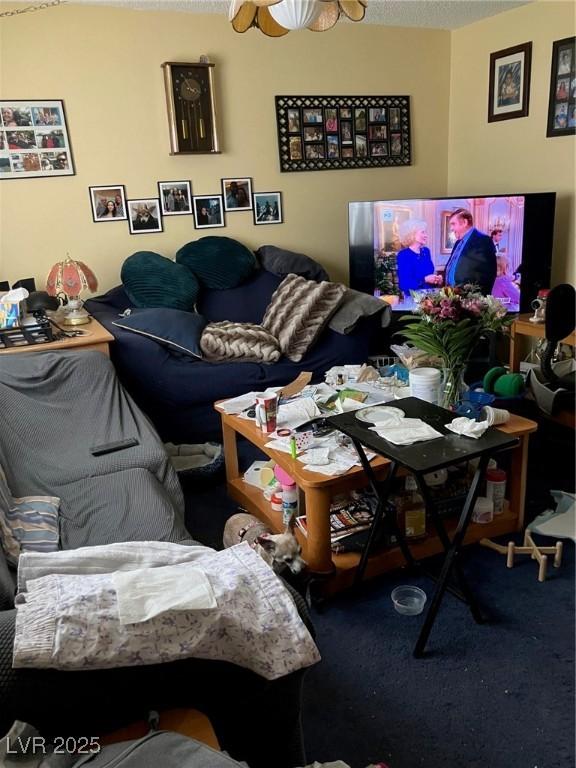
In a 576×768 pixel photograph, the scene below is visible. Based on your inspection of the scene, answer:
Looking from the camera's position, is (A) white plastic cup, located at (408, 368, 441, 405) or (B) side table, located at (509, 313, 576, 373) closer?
(A) white plastic cup, located at (408, 368, 441, 405)

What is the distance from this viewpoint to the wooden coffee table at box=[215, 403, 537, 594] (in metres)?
1.95

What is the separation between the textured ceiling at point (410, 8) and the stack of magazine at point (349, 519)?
2.90 metres

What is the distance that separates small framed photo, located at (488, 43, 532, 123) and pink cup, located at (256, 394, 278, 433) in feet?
9.20

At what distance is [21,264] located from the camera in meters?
3.52

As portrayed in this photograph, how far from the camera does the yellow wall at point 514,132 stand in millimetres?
3631

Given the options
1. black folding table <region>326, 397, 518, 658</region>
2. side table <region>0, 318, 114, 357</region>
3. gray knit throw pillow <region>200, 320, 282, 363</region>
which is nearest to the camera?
black folding table <region>326, 397, 518, 658</region>

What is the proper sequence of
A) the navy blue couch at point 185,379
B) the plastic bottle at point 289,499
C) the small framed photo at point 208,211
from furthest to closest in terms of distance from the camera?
the small framed photo at point 208,211 < the navy blue couch at point 185,379 < the plastic bottle at point 289,499

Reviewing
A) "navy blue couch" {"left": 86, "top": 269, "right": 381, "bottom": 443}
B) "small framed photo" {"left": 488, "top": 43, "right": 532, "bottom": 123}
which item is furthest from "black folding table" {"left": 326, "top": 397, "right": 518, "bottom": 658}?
"small framed photo" {"left": 488, "top": 43, "right": 532, "bottom": 123}

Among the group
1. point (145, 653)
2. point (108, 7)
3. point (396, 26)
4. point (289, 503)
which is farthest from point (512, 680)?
point (396, 26)

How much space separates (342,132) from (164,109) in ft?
4.03

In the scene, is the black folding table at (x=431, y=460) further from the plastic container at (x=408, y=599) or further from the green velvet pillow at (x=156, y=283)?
the green velvet pillow at (x=156, y=283)

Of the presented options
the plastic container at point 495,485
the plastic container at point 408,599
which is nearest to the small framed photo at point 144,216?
the plastic container at point 495,485

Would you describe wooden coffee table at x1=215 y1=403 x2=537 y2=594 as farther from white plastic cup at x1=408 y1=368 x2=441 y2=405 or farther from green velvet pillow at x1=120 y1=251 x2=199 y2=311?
green velvet pillow at x1=120 y1=251 x2=199 y2=311

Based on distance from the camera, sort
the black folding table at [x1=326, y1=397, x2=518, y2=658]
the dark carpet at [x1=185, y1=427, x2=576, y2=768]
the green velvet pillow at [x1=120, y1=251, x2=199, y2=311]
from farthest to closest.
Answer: the green velvet pillow at [x1=120, y1=251, x2=199, y2=311], the black folding table at [x1=326, y1=397, x2=518, y2=658], the dark carpet at [x1=185, y1=427, x2=576, y2=768]
